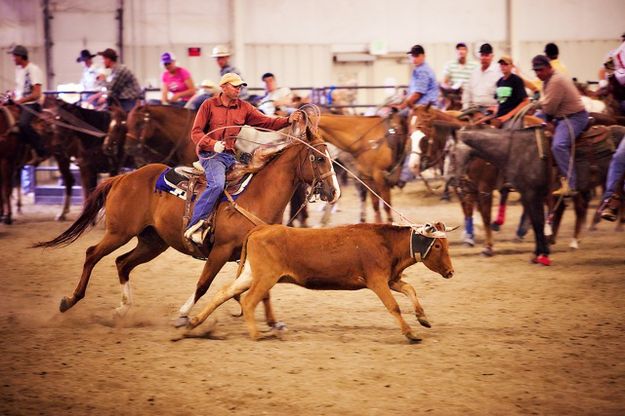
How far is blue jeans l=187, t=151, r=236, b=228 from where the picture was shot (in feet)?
23.8

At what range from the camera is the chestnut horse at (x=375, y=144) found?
12.5 meters

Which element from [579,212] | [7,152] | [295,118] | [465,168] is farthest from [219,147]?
[7,152]

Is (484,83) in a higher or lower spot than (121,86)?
lower

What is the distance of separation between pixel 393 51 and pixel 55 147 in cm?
1098

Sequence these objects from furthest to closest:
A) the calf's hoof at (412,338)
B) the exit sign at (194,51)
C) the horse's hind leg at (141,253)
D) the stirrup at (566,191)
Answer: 1. the exit sign at (194,51)
2. the stirrup at (566,191)
3. the horse's hind leg at (141,253)
4. the calf's hoof at (412,338)

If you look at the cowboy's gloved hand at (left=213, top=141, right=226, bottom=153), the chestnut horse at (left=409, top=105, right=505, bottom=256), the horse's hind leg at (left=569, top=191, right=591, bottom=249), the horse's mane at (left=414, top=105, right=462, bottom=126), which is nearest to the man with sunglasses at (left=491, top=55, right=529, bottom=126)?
the chestnut horse at (left=409, top=105, right=505, bottom=256)

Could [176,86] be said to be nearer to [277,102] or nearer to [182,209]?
[277,102]

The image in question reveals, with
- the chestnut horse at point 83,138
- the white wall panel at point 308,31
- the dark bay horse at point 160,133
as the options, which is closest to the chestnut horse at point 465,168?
the dark bay horse at point 160,133

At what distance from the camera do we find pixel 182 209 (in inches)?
297

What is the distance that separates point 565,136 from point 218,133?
4579 millimetres

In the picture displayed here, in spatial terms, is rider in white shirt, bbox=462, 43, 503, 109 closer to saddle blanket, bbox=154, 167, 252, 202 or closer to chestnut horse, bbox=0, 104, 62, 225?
saddle blanket, bbox=154, 167, 252, 202

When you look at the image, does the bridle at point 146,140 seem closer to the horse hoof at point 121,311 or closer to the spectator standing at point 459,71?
the horse hoof at point 121,311

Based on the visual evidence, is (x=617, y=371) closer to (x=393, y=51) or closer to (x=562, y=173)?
(x=562, y=173)

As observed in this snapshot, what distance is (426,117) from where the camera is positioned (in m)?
11.9
